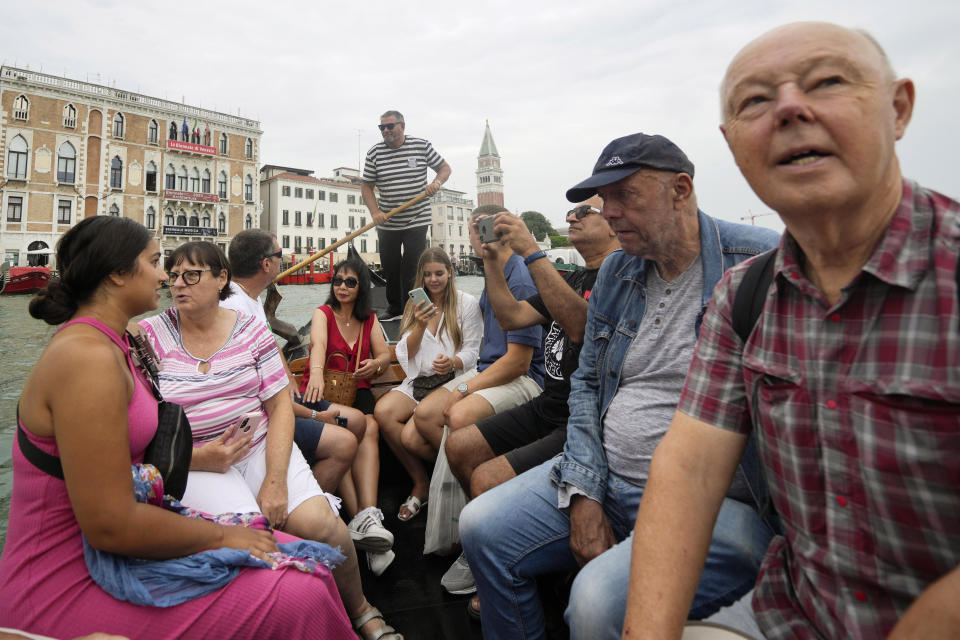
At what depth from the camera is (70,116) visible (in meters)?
31.3

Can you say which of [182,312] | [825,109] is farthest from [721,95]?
[182,312]

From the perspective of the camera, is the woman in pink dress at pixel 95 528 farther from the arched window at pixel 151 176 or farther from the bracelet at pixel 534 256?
the arched window at pixel 151 176

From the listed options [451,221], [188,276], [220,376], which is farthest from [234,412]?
[451,221]

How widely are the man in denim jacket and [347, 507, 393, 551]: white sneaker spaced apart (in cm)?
82

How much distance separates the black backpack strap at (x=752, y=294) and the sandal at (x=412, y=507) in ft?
7.60

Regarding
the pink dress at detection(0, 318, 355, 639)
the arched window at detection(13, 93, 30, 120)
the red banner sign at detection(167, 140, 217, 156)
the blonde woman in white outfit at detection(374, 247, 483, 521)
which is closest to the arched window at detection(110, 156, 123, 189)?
the red banner sign at detection(167, 140, 217, 156)

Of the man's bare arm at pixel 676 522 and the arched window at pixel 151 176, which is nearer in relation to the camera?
the man's bare arm at pixel 676 522

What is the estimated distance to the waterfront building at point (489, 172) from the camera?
3221 inches

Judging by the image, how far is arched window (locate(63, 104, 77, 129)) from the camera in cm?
3102

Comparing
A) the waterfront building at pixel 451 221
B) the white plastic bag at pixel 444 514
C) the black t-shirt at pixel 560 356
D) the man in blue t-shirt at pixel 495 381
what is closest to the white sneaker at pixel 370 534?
the white plastic bag at pixel 444 514

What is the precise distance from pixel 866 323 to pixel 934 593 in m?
0.37

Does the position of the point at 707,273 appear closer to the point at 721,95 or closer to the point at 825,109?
the point at 721,95

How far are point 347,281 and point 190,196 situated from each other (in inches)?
1513

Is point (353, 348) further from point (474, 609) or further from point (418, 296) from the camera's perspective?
point (474, 609)
